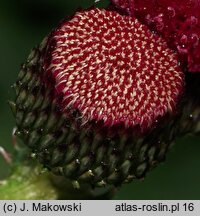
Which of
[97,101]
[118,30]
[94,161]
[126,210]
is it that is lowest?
[126,210]

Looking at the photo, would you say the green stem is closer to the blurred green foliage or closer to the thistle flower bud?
the thistle flower bud

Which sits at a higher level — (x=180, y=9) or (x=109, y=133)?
(x=180, y=9)

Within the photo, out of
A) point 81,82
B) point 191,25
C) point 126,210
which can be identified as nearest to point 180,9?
point 191,25

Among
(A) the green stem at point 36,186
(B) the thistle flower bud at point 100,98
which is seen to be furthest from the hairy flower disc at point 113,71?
(A) the green stem at point 36,186

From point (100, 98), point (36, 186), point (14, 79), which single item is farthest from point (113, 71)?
point (14, 79)

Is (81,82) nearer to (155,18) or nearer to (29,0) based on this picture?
(155,18)

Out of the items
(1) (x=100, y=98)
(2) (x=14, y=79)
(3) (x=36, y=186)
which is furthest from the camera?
(2) (x=14, y=79)

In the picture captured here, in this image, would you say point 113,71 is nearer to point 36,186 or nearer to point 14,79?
point 36,186

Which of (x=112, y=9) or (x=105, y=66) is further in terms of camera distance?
(x=112, y=9)
